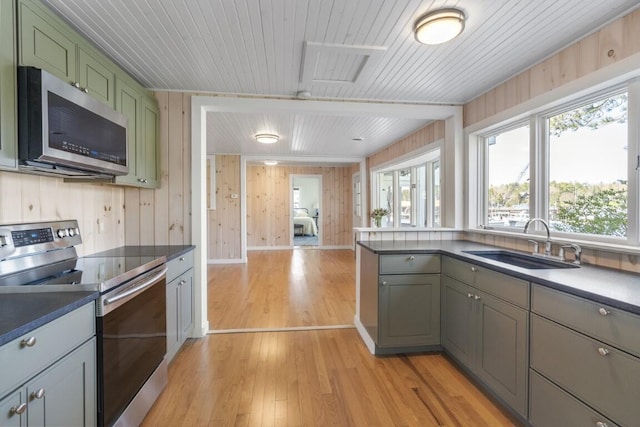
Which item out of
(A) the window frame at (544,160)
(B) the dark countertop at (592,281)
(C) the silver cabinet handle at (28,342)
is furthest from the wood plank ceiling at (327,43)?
(C) the silver cabinet handle at (28,342)

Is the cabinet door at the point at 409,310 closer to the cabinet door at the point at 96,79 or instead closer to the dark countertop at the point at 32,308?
the dark countertop at the point at 32,308

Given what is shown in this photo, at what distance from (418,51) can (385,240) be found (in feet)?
5.40

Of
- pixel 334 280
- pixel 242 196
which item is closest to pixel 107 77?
pixel 334 280

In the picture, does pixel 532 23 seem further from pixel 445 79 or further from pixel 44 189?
pixel 44 189

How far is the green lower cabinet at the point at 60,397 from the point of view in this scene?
907 millimetres

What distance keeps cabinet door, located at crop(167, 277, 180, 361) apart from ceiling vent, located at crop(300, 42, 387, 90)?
6.55 ft

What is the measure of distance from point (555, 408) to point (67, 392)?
7.07 ft

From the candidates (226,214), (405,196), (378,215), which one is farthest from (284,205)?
(405,196)

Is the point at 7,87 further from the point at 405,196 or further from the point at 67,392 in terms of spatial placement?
the point at 405,196

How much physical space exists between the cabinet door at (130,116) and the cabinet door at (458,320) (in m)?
2.59

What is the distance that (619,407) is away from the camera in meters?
1.16

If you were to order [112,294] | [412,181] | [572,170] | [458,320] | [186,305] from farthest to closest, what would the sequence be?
[412,181] < [186,305] < [458,320] < [572,170] < [112,294]

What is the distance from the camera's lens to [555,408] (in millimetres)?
1411

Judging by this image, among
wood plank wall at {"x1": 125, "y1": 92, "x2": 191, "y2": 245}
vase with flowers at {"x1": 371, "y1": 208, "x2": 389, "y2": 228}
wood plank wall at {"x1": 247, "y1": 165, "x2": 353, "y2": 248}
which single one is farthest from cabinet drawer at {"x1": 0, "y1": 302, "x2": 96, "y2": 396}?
wood plank wall at {"x1": 247, "y1": 165, "x2": 353, "y2": 248}
